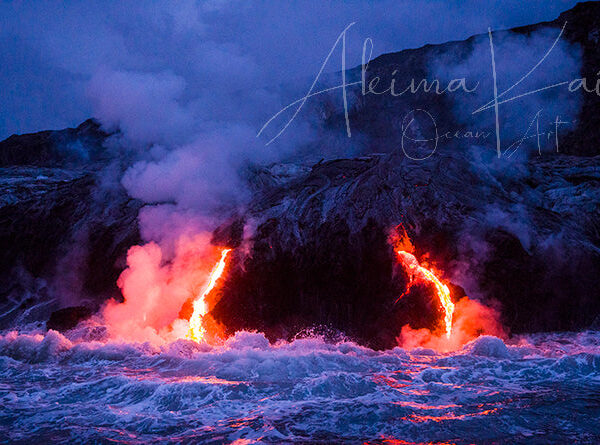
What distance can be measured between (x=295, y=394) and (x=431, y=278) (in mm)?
6900

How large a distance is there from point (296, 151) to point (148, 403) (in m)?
19.1

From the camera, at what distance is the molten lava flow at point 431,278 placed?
13.3 metres

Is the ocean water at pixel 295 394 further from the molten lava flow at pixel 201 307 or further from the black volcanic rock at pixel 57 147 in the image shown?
the black volcanic rock at pixel 57 147

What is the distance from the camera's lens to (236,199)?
Answer: 17281mm

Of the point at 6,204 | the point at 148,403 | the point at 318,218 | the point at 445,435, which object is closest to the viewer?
the point at 445,435

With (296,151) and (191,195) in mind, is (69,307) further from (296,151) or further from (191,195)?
(296,151)

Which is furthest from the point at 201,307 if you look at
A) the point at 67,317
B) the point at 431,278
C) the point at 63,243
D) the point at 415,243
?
the point at 63,243

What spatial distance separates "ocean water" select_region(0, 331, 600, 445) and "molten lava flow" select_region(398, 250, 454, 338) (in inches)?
60.4

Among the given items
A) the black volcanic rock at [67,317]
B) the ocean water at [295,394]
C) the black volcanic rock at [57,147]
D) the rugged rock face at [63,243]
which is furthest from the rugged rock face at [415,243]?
the black volcanic rock at [57,147]

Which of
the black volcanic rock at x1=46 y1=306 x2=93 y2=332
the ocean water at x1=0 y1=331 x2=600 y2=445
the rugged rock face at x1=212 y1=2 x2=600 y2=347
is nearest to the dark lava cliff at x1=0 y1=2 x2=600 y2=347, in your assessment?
the rugged rock face at x1=212 y1=2 x2=600 y2=347

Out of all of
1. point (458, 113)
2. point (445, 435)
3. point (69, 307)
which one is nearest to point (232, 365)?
point (445, 435)

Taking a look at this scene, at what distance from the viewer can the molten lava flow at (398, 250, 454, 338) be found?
1330 centimetres

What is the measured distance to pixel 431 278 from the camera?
13.8 metres

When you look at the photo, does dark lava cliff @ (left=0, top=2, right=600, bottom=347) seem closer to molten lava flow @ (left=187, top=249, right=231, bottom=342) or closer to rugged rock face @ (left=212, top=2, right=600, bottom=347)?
rugged rock face @ (left=212, top=2, right=600, bottom=347)
